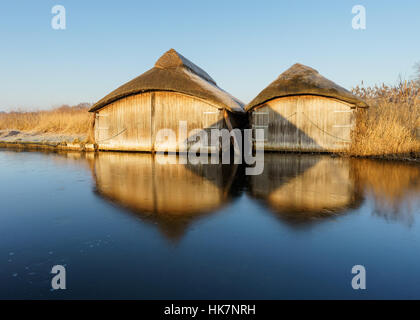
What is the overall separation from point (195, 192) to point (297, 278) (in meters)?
4.05

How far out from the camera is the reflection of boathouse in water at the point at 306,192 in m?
5.30

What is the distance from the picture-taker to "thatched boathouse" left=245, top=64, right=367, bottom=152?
51.2 ft

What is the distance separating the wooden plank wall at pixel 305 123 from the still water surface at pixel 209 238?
27.6ft

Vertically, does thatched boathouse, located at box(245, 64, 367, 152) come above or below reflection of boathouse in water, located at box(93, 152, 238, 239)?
above

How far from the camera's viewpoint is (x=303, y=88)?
1590cm

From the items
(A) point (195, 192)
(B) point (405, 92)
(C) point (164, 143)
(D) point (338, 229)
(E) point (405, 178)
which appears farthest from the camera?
(B) point (405, 92)

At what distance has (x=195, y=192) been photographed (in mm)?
6691

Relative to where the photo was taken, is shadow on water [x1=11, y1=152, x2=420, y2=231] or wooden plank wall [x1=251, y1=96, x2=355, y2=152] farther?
wooden plank wall [x1=251, y1=96, x2=355, y2=152]

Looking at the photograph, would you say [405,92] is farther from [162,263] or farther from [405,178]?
[162,263]

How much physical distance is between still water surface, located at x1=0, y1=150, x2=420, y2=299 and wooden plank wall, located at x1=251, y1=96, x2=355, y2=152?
841 centimetres

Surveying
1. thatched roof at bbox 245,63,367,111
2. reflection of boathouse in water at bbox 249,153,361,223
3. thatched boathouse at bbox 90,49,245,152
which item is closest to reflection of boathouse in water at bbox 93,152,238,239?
reflection of boathouse in water at bbox 249,153,361,223

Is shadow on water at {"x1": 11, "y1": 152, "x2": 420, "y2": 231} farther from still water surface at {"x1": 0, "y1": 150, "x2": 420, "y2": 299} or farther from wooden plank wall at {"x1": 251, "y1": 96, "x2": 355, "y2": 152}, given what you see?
wooden plank wall at {"x1": 251, "y1": 96, "x2": 355, "y2": 152}

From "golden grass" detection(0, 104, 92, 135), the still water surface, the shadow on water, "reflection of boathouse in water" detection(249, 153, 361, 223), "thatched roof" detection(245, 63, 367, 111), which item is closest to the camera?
the still water surface
